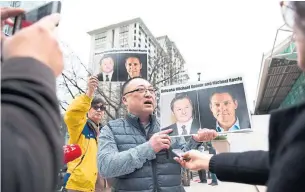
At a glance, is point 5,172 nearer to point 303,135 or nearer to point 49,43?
point 49,43

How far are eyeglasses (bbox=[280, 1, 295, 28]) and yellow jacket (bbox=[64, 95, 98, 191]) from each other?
2318mm

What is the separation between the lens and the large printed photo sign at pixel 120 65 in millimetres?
2988

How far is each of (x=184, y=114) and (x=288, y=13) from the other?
52.3 inches

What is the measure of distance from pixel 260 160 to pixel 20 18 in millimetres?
992

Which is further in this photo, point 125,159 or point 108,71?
point 108,71

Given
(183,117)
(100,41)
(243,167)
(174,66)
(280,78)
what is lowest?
(243,167)

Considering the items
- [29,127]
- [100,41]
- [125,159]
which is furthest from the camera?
[100,41]

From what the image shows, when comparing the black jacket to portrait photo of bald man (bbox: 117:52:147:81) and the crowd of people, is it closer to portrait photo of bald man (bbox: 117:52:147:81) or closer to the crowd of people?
the crowd of people

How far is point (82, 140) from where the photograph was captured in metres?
3.23

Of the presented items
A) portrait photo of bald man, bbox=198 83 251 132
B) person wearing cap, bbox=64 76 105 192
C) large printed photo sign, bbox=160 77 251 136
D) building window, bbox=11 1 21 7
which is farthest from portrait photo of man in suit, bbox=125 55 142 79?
building window, bbox=11 1 21 7

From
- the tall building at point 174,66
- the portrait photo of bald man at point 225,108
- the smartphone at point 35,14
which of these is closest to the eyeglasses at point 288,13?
the smartphone at point 35,14

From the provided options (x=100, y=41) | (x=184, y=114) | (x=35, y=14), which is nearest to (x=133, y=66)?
(x=184, y=114)

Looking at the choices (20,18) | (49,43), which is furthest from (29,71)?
(20,18)

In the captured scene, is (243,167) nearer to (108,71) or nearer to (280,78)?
(108,71)
